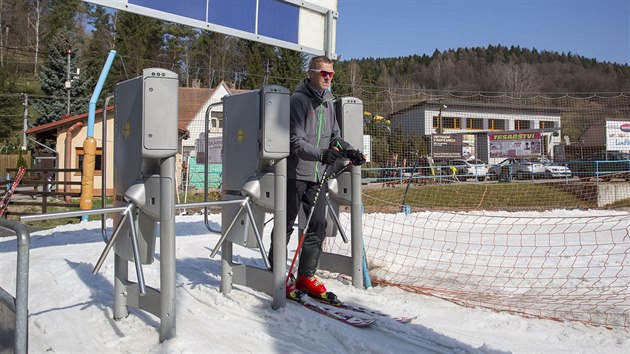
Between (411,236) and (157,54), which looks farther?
(157,54)

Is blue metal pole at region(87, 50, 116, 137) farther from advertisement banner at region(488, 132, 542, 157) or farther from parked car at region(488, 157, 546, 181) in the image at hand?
advertisement banner at region(488, 132, 542, 157)

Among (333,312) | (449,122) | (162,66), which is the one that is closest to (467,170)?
(449,122)

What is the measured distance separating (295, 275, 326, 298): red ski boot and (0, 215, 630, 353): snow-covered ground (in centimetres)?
28

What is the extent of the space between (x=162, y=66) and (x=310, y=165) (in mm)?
39172

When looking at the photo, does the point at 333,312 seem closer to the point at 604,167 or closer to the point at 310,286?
the point at 310,286

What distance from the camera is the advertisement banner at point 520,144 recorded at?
25.5m

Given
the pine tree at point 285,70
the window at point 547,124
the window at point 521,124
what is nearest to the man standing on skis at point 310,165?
the pine tree at point 285,70

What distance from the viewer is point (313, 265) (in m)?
3.87

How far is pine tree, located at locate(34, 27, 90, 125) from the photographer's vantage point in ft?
118

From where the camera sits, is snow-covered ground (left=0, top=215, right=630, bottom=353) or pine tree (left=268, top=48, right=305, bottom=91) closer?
snow-covered ground (left=0, top=215, right=630, bottom=353)

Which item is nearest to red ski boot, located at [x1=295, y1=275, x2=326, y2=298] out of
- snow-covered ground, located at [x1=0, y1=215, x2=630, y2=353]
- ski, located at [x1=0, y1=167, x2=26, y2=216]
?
snow-covered ground, located at [x1=0, y1=215, x2=630, y2=353]

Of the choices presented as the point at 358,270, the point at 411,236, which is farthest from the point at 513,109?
the point at 358,270

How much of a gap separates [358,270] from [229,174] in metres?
1.34

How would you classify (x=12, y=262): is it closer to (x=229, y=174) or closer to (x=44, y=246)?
(x=44, y=246)
